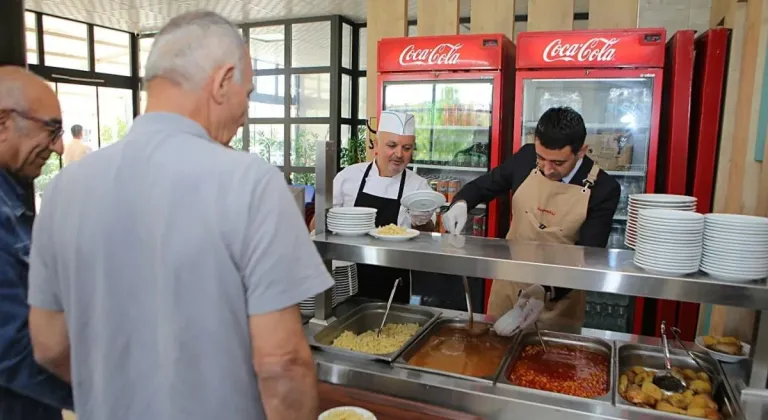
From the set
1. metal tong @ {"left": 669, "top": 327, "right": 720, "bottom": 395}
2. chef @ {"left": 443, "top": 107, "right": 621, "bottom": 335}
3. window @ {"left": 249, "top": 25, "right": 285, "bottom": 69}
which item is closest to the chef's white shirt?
chef @ {"left": 443, "top": 107, "right": 621, "bottom": 335}

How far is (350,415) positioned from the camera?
1611mm

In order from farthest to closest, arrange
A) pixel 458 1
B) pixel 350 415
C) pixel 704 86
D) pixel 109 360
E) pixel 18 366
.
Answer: pixel 458 1 < pixel 704 86 < pixel 350 415 < pixel 18 366 < pixel 109 360

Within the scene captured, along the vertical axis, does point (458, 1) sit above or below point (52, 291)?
above

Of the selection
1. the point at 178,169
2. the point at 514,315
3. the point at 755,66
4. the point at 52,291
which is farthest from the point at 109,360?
the point at 755,66

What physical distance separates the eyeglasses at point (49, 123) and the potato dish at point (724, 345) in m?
2.28

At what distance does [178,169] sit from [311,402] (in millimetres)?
554

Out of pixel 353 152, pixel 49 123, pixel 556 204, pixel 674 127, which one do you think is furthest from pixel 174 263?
pixel 353 152

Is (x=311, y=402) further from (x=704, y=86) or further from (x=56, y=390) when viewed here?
(x=704, y=86)

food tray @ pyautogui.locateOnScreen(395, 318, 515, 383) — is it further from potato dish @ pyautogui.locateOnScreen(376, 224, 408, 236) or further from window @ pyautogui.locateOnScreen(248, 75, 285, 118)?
window @ pyautogui.locateOnScreen(248, 75, 285, 118)

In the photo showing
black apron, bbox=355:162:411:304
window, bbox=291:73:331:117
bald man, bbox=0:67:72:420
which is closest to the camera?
bald man, bbox=0:67:72:420

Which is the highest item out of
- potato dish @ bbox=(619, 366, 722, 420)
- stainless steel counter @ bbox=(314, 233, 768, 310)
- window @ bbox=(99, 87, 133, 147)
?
window @ bbox=(99, 87, 133, 147)

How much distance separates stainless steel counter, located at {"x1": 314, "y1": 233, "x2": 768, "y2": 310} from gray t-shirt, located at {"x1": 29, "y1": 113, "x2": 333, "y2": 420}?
0.82 m

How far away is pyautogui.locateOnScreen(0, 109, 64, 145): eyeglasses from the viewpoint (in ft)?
4.83

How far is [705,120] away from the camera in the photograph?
3576 mm
